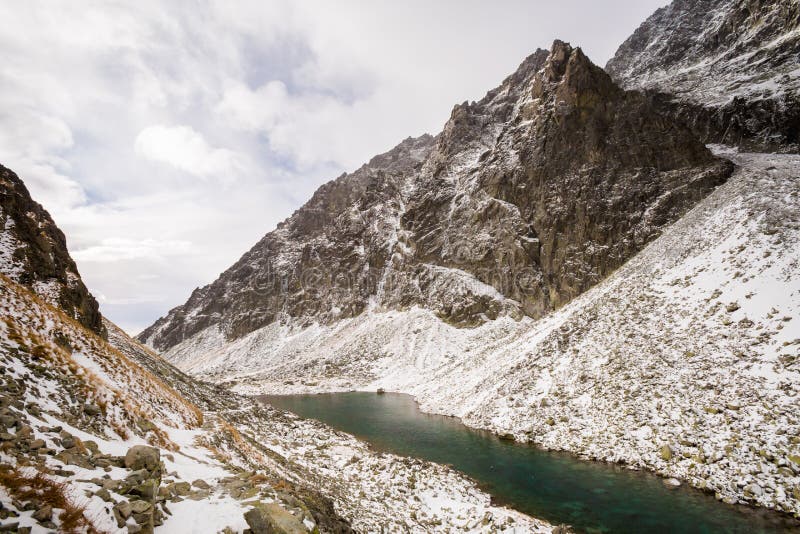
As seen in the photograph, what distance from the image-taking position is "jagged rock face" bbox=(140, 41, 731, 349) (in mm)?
59812

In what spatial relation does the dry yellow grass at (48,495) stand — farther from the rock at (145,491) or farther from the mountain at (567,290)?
the mountain at (567,290)

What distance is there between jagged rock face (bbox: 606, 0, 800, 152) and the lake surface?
218 feet

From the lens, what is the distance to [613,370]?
90.1 ft

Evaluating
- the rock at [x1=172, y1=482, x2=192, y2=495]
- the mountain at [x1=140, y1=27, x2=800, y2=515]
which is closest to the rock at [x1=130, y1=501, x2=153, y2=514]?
the rock at [x1=172, y1=482, x2=192, y2=495]

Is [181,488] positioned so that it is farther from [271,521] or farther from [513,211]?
[513,211]

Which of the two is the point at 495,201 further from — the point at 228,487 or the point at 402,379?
the point at 228,487

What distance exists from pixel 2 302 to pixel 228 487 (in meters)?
10.8

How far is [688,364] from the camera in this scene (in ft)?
77.2

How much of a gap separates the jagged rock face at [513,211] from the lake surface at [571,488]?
140 ft

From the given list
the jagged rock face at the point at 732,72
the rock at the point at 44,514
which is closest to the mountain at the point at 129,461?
the rock at the point at 44,514

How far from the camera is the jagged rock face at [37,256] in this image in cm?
1895

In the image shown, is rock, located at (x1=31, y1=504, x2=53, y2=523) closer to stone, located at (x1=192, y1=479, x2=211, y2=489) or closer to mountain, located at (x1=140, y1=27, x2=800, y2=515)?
stone, located at (x1=192, y1=479, x2=211, y2=489)

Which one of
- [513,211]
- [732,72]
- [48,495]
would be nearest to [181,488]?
[48,495]

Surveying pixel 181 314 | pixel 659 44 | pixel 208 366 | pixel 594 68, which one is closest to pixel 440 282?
pixel 594 68
